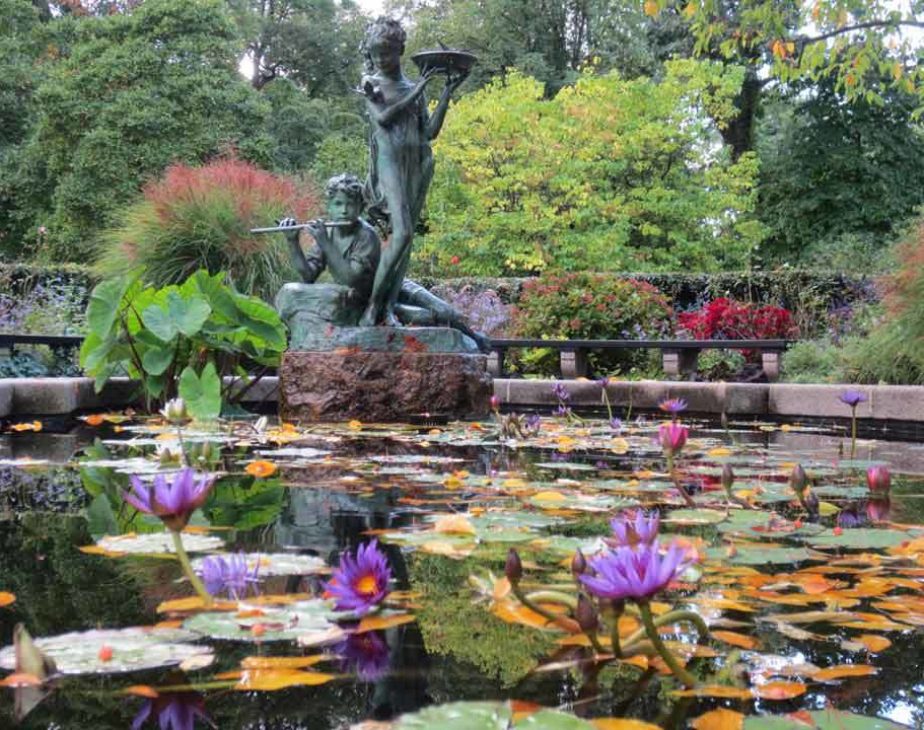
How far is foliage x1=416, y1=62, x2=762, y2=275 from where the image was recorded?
71.2 feet

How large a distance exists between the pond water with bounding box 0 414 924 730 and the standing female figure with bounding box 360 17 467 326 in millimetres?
3182

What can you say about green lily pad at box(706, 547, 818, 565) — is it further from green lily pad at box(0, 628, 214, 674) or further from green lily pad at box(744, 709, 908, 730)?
green lily pad at box(0, 628, 214, 674)

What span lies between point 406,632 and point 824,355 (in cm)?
943

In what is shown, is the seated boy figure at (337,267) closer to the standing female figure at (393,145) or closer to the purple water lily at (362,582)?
the standing female figure at (393,145)

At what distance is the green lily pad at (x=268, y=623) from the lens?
1621 millimetres

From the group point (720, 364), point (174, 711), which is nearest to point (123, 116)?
point (720, 364)

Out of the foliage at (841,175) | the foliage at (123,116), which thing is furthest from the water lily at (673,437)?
the foliage at (841,175)

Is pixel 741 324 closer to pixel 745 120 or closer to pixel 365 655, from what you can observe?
pixel 365 655

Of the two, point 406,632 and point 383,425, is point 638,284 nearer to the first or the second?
point 383,425

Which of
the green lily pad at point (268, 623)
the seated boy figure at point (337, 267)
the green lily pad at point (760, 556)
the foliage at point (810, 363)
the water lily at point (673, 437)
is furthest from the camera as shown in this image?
the foliage at point (810, 363)

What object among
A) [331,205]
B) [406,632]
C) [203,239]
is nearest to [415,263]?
[203,239]

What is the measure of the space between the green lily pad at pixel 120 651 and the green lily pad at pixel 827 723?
77cm

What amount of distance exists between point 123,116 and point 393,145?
1692cm

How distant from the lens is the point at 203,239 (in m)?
9.69
